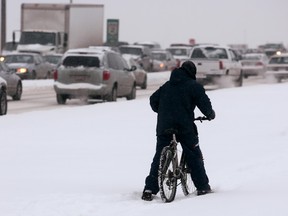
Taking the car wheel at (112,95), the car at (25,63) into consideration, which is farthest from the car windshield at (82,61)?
the car at (25,63)

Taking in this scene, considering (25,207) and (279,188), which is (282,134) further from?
(25,207)

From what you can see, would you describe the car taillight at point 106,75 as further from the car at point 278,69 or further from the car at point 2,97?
the car at point 278,69

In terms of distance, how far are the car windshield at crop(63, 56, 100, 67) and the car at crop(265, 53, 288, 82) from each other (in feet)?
58.6

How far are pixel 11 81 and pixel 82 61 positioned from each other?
2.23 meters

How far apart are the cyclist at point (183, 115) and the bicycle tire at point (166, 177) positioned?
139 millimetres

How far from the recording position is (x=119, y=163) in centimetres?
1442

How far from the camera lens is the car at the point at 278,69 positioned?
47.2m

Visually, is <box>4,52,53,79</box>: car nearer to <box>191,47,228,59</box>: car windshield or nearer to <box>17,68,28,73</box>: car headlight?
<box>17,68,28,73</box>: car headlight

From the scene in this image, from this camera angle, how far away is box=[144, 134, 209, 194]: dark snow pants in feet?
36.1

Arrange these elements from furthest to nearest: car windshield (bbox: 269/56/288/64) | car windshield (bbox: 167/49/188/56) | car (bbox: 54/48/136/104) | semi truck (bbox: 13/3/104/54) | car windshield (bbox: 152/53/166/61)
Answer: car windshield (bbox: 167/49/188/56), car windshield (bbox: 152/53/166/61), semi truck (bbox: 13/3/104/54), car windshield (bbox: 269/56/288/64), car (bbox: 54/48/136/104)

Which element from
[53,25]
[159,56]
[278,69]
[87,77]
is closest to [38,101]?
[87,77]

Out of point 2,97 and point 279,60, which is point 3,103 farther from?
point 279,60

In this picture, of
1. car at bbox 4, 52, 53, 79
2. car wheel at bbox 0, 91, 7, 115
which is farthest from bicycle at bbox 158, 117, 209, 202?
car at bbox 4, 52, 53, 79

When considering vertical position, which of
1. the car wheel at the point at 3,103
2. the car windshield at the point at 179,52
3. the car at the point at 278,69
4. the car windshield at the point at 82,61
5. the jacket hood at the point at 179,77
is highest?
the jacket hood at the point at 179,77
